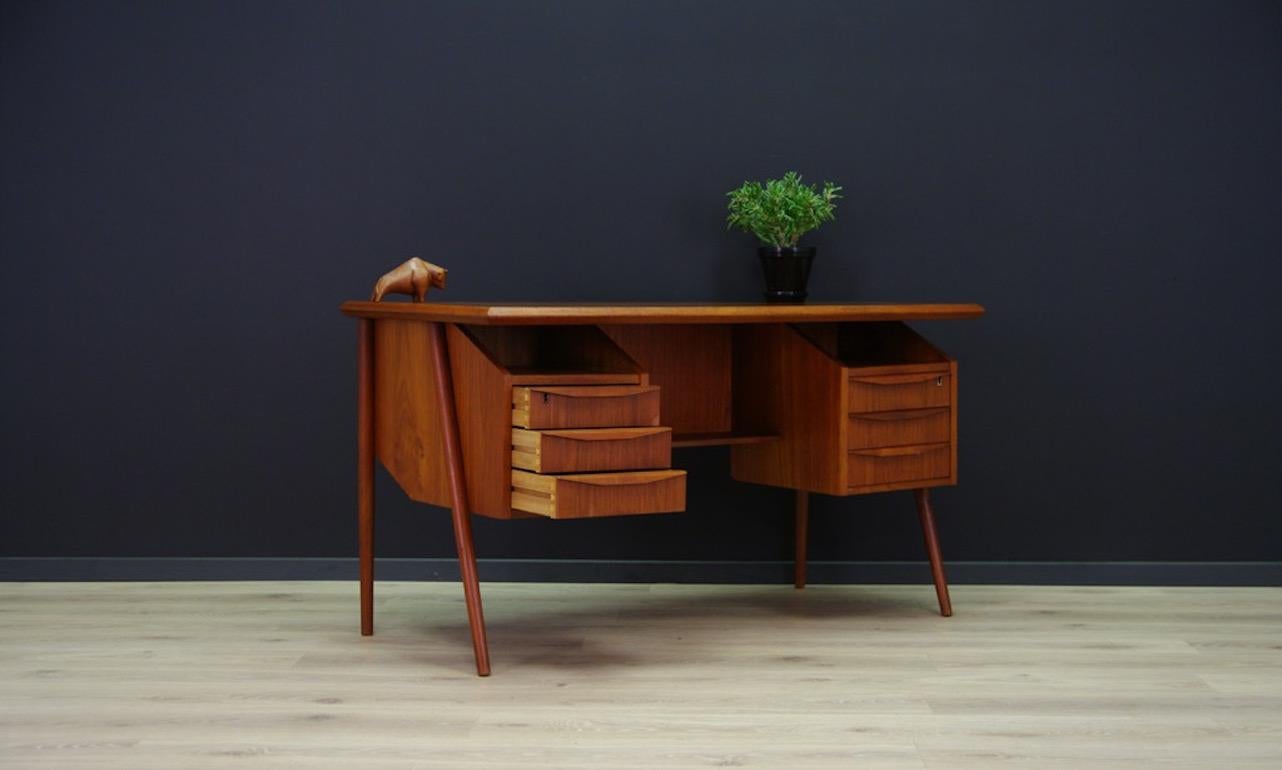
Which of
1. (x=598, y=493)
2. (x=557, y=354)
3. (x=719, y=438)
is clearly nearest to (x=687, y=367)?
(x=719, y=438)

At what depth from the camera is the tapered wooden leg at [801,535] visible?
3328mm

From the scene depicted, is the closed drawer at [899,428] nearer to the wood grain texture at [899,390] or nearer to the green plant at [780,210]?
the wood grain texture at [899,390]

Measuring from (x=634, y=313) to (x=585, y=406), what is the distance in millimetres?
186

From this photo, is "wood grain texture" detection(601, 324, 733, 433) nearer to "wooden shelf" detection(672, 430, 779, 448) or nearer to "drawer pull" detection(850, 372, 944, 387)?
"wooden shelf" detection(672, 430, 779, 448)

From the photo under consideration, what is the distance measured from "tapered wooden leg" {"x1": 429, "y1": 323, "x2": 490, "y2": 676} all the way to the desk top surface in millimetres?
86

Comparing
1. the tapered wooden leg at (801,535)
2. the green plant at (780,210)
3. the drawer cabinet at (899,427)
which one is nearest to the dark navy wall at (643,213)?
the tapered wooden leg at (801,535)

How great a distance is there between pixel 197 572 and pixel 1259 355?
8.24ft

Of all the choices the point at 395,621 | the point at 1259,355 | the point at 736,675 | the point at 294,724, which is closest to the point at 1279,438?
the point at 1259,355

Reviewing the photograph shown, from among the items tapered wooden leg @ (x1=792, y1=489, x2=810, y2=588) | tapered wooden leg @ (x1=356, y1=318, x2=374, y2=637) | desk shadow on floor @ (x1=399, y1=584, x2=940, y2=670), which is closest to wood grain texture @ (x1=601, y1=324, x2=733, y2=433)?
tapered wooden leg @ (x1=792, y1=489, x2=810, y2=588)

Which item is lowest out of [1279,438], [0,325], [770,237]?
[1279,438]

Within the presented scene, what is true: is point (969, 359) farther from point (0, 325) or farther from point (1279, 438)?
point (0, 325)

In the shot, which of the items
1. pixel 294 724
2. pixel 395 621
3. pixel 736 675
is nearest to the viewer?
pixel 294 724

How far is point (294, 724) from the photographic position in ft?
7.57

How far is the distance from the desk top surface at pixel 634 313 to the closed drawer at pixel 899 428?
19cm
